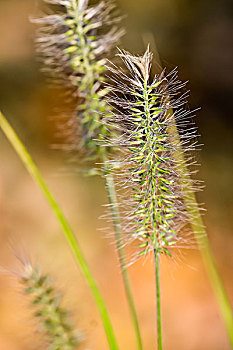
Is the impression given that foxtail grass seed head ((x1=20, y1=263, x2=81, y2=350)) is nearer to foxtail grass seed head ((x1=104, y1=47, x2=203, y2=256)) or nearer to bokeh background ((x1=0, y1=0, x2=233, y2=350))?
foxtail grass seed head ((x1=104, y1=47, x2=203, y2=256))

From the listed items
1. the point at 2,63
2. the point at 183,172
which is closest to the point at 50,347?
the point at 183,172

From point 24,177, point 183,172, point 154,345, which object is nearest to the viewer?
point 183,172

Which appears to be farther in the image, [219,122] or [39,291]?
[219,122]

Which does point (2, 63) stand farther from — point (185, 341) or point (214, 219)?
point (185, 341)

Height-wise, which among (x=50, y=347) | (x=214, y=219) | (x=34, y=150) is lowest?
A: (x=50, y=347)

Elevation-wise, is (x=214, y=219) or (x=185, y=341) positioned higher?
(x=214, y=219)

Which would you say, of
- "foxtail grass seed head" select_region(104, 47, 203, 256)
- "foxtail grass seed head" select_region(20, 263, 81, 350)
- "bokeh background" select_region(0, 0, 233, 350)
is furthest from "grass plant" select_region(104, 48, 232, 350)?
"bokeh background" select_region(0, 0, 233, 350)
